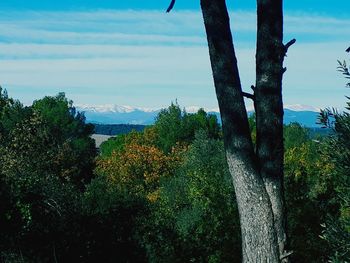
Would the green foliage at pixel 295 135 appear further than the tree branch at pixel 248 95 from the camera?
Yes

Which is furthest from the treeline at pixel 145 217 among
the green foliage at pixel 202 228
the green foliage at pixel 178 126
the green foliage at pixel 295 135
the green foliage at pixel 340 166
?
the green foliage at pixel 295 135

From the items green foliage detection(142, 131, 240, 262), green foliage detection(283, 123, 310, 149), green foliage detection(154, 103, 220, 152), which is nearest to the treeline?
green foliage detection(142, 131, 240, 262)

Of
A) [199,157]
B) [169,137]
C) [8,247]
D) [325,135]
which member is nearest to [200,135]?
[199,157]

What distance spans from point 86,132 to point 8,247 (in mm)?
48317

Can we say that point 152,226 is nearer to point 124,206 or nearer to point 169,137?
point 124,206

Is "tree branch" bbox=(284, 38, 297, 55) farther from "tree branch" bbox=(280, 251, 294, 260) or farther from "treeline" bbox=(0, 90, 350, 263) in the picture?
"treeline" bbox=(0, 90, 350, 263)

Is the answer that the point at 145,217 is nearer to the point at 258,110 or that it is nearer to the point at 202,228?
the point at 202,228

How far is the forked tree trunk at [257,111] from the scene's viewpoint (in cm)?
619

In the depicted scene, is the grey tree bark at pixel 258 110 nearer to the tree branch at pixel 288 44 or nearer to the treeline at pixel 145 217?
the tree branch at pixel 288 44

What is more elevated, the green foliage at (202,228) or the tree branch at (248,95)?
the tree branch at (248,95)

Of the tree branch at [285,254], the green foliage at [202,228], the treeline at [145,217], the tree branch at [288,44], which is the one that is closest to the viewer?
the tree branch at [285,254]

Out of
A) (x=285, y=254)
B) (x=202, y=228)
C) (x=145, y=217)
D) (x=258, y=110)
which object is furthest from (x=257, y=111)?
(x=145, y=217)

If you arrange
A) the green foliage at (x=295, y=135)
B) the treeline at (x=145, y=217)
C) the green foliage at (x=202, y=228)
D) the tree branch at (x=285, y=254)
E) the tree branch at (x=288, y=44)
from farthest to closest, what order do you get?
the green foliage at (x=295, y=135) → the green foliage at (x=202, y=228) → the treeline at (x=145, y=217) → the tree branch at (x=288, y=44) → the tree branch at (x=285, y=254)

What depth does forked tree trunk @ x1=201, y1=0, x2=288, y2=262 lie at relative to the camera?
244 inches
